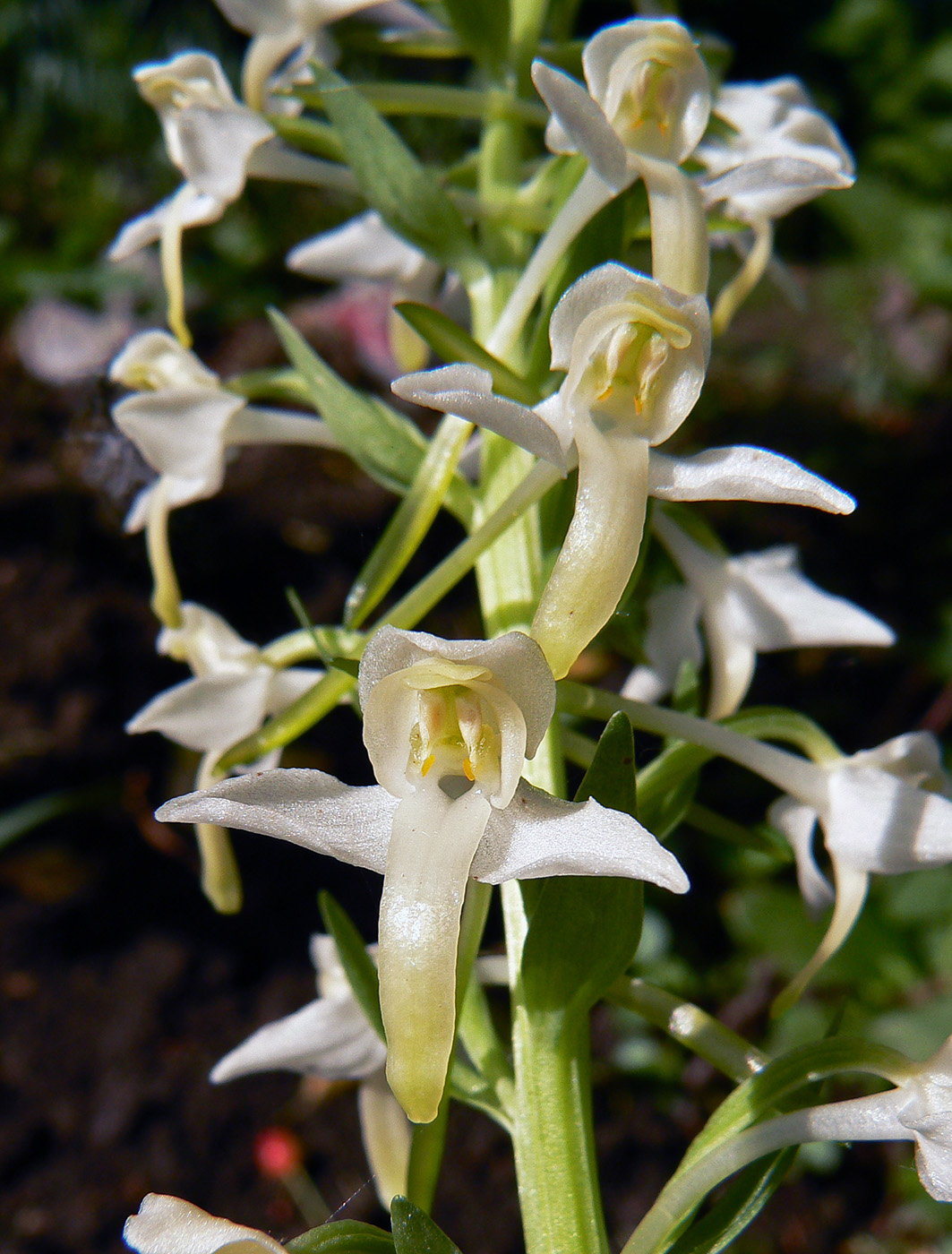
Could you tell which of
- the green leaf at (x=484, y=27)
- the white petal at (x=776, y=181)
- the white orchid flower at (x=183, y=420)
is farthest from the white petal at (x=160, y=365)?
the white petal at (x=776, y=181)

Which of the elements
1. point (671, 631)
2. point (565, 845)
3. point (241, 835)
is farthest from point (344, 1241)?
point (241, 835)

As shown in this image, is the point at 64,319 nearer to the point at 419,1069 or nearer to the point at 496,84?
the point at 496,84

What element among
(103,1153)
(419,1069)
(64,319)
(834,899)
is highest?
(419,1069)

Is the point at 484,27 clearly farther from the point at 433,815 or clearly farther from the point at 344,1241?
the point at 344,1241

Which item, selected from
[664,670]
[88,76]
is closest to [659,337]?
[664,670]

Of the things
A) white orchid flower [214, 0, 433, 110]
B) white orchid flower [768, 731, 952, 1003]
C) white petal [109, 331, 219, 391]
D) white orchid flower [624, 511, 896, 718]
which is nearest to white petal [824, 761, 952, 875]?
white orchid flower [768, 731, 952, 1003]

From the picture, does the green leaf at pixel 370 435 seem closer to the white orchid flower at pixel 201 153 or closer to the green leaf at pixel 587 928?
the white orchid flower at pixel 201 153
